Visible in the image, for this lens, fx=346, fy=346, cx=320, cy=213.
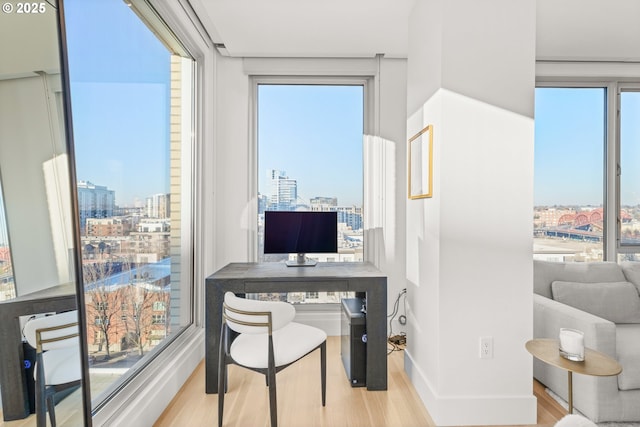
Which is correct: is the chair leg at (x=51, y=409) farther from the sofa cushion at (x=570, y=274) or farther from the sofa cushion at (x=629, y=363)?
the sofa cushion at (x=570, y=274)

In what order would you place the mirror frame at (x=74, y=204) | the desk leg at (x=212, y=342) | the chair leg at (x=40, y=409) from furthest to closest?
the desk leg at (x=212, y=342) < the mirror frame at (x=74, y=204) < the chair leg at (x=40, y=409)

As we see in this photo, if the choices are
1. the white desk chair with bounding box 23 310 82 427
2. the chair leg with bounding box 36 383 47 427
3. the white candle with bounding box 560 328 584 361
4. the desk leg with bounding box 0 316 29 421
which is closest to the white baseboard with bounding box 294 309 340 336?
the white candle with bounding box 560 328 584 361

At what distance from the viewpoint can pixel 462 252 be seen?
77.5 inches

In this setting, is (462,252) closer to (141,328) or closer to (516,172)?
(516,172)

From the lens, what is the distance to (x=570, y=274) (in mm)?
2725

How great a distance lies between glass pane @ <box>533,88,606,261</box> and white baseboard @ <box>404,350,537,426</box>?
6.15ft

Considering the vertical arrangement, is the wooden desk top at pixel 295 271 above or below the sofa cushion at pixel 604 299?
above

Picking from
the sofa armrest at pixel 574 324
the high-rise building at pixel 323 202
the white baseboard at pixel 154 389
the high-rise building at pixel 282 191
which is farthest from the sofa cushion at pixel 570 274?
the white baseboard at pixel 154 389

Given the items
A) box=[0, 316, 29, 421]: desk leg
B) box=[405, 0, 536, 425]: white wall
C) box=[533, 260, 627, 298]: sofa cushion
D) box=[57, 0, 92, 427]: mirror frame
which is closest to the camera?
box=[0, 316, 29, 421]: desk leg

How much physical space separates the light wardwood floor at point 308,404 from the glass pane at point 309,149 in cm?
105

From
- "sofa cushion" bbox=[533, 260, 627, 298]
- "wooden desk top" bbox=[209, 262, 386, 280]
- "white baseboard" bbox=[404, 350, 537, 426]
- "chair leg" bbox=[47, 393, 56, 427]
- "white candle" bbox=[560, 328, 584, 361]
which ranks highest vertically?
"wooden desk top" bbox=[209, 262, 386, 280]

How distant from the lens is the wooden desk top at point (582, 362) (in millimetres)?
1445

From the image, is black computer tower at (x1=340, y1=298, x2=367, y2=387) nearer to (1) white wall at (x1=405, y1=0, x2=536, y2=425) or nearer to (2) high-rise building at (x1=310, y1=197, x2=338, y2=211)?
(1) white wall at (x1=405, y1=0, x2=536, y2=425)

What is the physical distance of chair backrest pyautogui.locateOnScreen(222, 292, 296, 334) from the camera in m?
1.75
